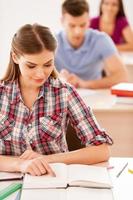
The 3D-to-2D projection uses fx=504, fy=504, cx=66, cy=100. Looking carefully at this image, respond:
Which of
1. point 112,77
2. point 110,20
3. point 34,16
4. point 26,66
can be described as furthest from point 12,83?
point 34,16

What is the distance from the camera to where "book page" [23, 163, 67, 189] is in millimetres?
1553

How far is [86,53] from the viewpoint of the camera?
11.8ft

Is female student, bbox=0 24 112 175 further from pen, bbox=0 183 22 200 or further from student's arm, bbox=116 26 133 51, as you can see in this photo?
student's arm, bbox=116 26 133 51

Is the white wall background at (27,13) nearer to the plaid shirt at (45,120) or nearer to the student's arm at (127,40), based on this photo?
the student's arm at (127,40)

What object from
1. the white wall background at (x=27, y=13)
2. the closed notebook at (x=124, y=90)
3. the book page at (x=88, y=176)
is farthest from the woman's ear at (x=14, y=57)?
the white wall background at (x=27, y=13)

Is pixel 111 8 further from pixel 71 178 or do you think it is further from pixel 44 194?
pixel 44 194

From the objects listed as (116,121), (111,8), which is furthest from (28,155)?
(111,8)

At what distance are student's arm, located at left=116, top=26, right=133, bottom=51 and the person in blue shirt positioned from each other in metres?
1.21

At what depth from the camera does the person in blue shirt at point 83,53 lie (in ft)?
11.2

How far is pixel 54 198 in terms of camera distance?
4.83ft

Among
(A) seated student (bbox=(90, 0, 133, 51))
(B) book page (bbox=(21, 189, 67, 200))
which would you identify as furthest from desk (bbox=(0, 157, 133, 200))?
(A) seated student (bbox=(90, 0, 133, 51))

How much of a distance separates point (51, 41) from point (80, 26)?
62.5 inches

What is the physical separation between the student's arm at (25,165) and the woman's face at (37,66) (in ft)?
0.99

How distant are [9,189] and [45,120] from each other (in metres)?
0.45
